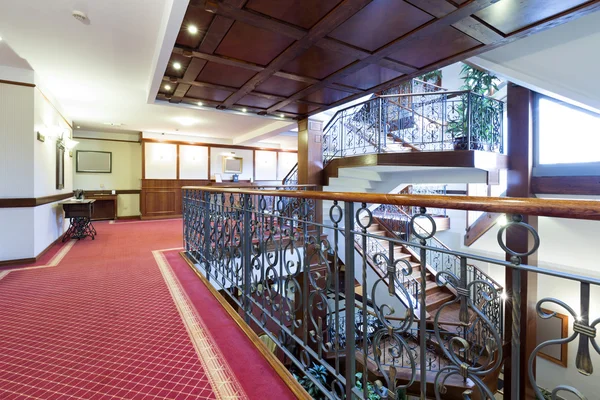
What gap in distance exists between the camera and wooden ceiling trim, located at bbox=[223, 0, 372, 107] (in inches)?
102

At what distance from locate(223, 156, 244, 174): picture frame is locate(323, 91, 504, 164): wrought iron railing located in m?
4.08

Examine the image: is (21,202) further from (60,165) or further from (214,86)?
(214,86)

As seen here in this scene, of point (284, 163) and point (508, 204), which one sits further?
point (284, 163)

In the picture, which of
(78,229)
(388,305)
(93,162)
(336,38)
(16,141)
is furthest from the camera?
(93,162)

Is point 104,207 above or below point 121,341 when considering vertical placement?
above

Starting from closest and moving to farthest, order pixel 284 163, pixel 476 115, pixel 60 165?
pixel 476 115 → pixel 60 165 → pixel 284 163

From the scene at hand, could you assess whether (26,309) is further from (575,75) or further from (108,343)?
(575,75)

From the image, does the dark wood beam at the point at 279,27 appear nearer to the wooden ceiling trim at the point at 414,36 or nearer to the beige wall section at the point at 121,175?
the wooden ceiling trim at the point at 414,36

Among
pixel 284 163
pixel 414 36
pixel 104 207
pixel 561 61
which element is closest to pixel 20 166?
pixel 104 207

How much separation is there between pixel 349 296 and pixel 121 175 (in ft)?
31.2

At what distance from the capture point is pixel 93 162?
27.6 ft

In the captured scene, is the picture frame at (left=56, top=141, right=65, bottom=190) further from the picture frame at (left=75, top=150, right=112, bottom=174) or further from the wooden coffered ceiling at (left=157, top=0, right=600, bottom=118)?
the picture frame at (left=75, top=150, right=112, bottom=174)

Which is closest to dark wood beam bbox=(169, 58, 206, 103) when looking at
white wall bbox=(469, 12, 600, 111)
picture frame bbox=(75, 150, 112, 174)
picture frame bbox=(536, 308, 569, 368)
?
white wall bbox=(469, 12, 600, 111)

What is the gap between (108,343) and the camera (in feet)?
6.37
